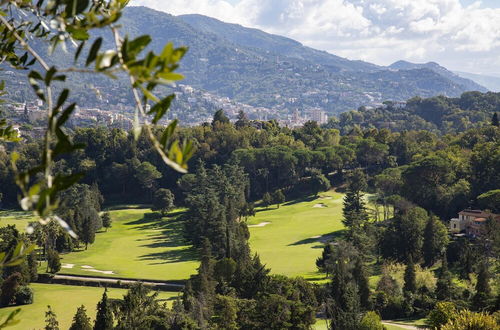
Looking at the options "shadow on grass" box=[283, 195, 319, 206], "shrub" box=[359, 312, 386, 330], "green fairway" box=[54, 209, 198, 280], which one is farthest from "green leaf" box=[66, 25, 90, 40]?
"shadow on grass" box=[283, 195, 319, 206]

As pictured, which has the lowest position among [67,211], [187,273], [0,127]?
[187,273]

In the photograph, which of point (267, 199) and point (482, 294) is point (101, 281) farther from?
point (267, 199)

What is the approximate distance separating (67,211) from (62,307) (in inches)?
758

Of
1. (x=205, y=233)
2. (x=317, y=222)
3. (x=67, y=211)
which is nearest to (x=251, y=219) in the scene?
(x=317, y=222)

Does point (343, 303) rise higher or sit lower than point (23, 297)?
higher

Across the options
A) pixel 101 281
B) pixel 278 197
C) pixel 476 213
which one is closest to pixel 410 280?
pixel 476 213

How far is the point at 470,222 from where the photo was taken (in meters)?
38.2

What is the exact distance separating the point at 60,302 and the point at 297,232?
71.4 feet

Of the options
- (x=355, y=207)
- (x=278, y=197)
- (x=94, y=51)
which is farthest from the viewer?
(x=278, y=197)

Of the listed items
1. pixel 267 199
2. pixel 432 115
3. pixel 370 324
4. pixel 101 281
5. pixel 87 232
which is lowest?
pixel 101 281

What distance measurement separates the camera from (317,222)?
48.9 metres

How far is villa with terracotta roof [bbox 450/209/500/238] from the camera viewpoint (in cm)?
3662

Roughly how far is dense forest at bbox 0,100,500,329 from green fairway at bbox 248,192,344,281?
1447 millimetres

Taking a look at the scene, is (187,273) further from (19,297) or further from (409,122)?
(409,122)
